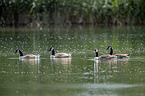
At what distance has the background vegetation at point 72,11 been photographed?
42125 mm

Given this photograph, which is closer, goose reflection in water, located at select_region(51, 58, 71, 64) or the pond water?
the pond water

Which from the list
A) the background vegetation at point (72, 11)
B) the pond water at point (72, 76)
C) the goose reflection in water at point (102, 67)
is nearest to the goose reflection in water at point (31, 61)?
the pond water at point (72, 76)

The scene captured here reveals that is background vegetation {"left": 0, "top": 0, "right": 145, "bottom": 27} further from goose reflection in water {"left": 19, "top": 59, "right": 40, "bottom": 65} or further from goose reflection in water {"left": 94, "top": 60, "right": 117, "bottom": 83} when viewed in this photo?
goose reflection in water {"left": 94, "top": 60, "right": 117, "bottom": 83}

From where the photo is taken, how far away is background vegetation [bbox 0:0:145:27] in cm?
4212

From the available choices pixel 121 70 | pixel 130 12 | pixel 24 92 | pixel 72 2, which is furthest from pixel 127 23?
pixel 24 92

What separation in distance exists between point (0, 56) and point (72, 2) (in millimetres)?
26704

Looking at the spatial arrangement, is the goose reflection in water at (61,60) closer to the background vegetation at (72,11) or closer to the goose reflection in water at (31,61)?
the goose reflection in water at (31,61)

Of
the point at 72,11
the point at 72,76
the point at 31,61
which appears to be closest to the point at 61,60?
the point at 31,61

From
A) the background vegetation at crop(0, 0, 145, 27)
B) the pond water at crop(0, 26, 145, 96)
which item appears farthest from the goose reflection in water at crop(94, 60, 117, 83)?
the background vegetation at crop(0, 0, 145, 27)

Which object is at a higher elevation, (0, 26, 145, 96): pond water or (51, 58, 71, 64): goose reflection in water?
(51, 58, 71, 64): goose reflection in water

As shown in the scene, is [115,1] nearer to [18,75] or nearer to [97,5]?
[97,5]

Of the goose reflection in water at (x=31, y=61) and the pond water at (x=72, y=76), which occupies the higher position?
the goose reflection in water at (x=31, y=61)

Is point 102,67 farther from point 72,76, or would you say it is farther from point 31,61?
point 31,61

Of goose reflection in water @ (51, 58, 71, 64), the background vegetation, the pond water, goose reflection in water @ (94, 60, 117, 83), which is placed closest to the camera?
the pond water
